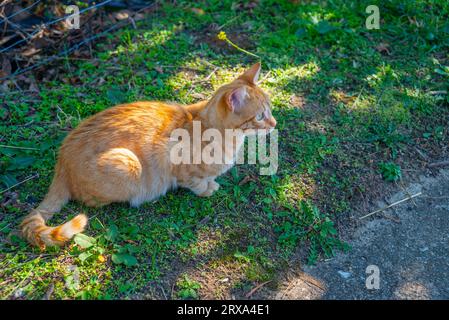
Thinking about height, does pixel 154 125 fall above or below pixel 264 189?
above

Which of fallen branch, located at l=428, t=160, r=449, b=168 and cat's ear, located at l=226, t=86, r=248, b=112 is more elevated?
cat's ear, located at l=226, t=86, r=248, b=112

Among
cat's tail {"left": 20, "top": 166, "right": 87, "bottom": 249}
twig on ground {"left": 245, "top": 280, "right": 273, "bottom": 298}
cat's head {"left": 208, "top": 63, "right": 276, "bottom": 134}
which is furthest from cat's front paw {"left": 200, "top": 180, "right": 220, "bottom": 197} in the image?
cat's tail {"left": 20, "top": 166, "right": 87, "bottom": 249}

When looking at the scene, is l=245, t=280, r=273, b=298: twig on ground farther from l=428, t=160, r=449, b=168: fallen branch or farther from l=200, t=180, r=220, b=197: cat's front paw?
l=428, t=160, r=449, b=168: fallen branch

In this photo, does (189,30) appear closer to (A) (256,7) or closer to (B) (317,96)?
(A) (256,7)

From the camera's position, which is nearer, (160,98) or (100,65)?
(160,98)

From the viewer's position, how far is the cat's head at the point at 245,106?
3414 mm

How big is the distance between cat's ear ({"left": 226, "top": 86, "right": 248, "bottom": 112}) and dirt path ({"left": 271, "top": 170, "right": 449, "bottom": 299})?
1277 mm

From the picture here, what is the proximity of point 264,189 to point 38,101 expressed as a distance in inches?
91.3

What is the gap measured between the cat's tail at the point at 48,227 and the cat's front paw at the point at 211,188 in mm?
972

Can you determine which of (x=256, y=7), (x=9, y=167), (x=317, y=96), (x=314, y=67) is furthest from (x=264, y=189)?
(x=256, y=7)

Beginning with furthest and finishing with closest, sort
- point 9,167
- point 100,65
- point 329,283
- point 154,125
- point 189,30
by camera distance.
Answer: point 189,30 < point 100,65 < point 9,167 < point 154,125 < point 329,283

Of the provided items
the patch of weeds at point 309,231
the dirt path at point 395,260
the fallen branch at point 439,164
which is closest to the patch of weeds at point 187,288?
the dirt path at point 395,260

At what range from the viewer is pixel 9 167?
383 cm

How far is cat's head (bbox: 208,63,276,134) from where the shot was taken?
341 cm
